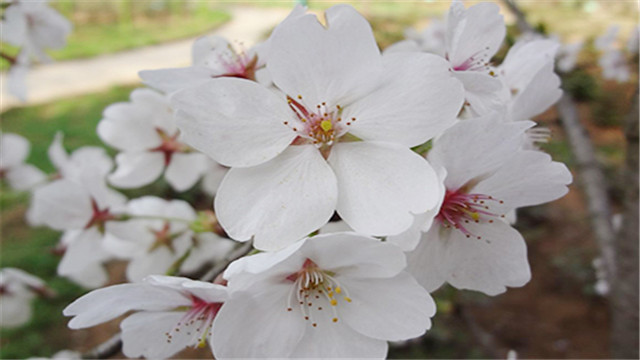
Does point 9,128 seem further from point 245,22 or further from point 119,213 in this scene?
point 245,22

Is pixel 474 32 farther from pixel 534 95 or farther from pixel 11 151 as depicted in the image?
pixel 11 151

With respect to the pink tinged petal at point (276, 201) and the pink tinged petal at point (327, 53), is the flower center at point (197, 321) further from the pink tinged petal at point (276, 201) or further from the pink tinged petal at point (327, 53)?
the pink tinged petal at point (327, 53)

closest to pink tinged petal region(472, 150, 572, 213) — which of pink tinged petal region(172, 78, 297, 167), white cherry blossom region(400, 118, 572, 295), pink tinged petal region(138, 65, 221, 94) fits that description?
white cherry blossom region(400, 118, 572, 295)

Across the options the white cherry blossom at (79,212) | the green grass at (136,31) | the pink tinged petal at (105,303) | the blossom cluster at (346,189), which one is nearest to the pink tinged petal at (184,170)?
the white cherry blossom at (79,212)

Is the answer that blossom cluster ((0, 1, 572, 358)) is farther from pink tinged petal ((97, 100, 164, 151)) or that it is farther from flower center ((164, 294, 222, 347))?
pink tinged petal ((97, 100, 164, 151))

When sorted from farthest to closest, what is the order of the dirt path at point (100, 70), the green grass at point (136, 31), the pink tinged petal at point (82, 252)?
the green grass at point (136, 31) → the dirt path at point (100, 70) → the pink tinged petal at point (82, 252)

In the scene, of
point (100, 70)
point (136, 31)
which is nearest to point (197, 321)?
point (100, 70)
